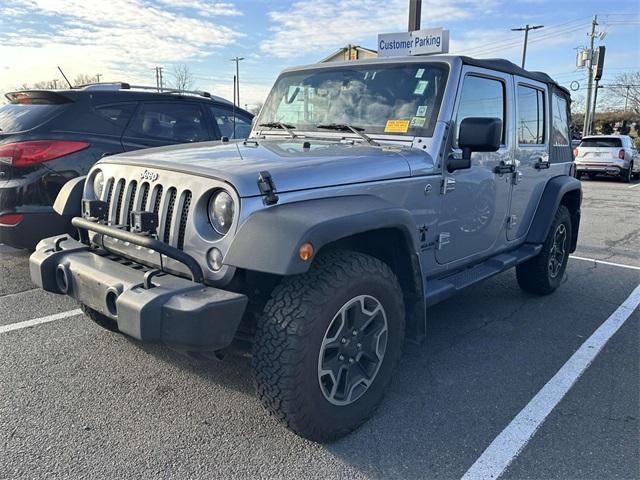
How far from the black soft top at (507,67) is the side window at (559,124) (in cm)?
22

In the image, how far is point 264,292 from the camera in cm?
276

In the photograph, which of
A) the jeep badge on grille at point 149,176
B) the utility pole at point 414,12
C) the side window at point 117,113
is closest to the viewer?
the jeep badge on grille at point 149,176

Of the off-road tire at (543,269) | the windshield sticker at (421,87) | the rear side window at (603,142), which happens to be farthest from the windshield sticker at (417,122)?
the rear side window at (603,142)

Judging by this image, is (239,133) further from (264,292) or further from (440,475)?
(440,475)

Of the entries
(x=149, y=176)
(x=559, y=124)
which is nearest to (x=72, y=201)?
(x=149, y=176)

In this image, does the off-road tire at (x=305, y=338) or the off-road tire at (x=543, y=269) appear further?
the off-road tire at (x=543, y=269)

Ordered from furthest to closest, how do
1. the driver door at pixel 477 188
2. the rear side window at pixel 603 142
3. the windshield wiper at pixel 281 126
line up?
the rear side window at pixel 603 142 → the windshield wiper at pixel 281 126 → the driver door at pixel 477 188

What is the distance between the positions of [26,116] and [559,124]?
5100mm

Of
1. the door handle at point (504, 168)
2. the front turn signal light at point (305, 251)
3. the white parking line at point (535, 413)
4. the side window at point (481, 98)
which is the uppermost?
the side window at point (481, 98)

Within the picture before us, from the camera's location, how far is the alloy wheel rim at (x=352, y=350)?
2607 millimetres

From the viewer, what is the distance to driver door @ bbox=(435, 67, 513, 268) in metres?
3.57

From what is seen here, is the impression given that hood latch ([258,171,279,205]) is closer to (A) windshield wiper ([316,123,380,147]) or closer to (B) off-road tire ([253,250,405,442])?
(B) off-road tire ([253,250,405,442])

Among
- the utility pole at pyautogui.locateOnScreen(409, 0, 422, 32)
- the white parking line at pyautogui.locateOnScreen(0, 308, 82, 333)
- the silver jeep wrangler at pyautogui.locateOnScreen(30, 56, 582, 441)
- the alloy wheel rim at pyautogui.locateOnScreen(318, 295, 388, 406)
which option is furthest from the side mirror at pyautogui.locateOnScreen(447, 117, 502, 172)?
the utility pole at pyautogui.locateOnScreen(409, 0, 422, 32)

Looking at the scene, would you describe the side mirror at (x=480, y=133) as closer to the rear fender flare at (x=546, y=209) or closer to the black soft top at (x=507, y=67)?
the black soft top at (x=507, y=67)
